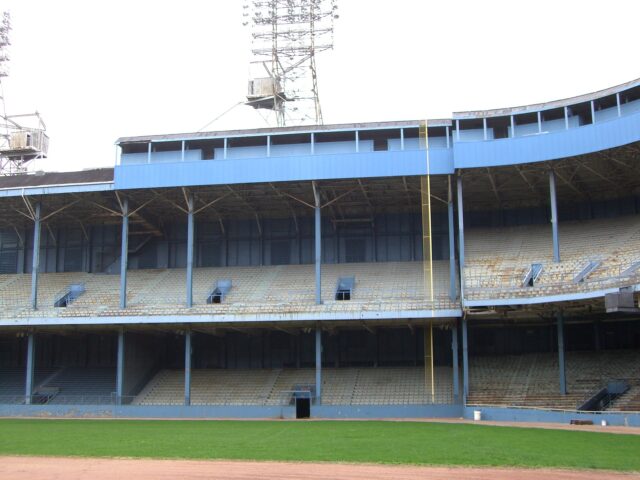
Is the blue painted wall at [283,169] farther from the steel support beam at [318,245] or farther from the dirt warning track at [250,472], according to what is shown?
the dirt warning track at [250,472]

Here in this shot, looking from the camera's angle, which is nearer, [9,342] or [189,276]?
[189,276]

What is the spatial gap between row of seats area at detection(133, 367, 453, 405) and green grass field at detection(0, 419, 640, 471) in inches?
377

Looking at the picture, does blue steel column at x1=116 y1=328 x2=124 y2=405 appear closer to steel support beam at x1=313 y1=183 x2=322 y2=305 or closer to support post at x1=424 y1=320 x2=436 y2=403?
steel support beam at x1=313 y1=183 x2=322 y2=305

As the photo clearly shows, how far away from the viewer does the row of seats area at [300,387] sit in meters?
46.9

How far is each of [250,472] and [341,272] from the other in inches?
1302

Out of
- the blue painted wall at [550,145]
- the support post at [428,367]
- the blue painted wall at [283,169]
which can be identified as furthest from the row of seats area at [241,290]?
the blue painted wall at [550,145]

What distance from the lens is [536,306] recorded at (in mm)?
42031

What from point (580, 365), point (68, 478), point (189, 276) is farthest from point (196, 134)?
point (68, 478)

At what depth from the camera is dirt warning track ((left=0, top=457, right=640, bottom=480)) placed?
19.4 meters

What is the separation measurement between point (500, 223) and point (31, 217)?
31461mm

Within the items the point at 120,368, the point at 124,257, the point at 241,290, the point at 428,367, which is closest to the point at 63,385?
the point at 120,368

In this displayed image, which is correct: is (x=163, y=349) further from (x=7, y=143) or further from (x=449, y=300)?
(x=7, y=143)

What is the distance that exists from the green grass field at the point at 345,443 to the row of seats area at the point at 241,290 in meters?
10.5

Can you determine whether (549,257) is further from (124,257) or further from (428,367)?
(124,257)
